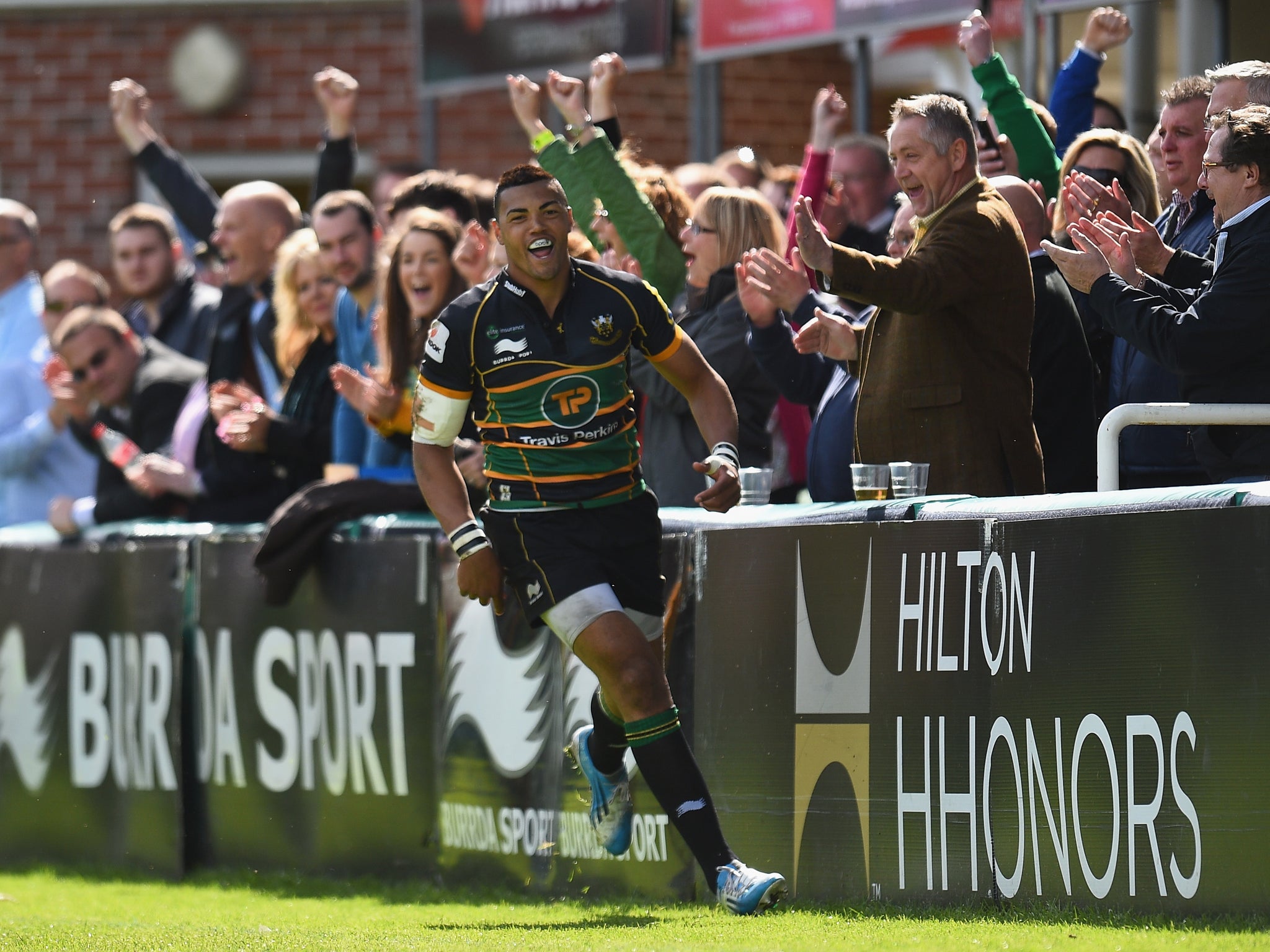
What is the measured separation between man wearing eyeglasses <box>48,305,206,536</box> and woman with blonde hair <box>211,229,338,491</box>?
0.72m

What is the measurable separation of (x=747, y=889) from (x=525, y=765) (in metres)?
2.08

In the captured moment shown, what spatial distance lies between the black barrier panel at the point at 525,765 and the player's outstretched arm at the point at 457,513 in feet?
2.79

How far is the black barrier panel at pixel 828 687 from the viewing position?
630cm

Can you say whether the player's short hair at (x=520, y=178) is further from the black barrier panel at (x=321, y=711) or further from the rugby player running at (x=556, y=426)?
the black barrier panel at (x=321, y=711)

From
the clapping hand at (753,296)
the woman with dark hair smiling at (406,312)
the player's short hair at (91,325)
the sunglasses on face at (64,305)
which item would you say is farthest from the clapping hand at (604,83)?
the sunglasses on face at (64,305)

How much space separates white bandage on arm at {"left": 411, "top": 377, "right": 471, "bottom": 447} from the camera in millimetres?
6820

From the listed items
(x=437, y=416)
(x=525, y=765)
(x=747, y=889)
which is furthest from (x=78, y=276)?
(x=747, y=889)

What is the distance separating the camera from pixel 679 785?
634cm

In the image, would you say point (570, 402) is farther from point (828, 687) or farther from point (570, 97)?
point (570, 97)

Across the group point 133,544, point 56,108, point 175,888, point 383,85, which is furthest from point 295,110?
point 175,888

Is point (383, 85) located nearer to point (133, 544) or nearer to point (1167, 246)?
point (133, 544)

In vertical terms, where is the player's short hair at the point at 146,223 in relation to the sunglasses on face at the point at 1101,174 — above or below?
above

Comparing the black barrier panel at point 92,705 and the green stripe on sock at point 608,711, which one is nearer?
the green stripe on sock at point 608,711

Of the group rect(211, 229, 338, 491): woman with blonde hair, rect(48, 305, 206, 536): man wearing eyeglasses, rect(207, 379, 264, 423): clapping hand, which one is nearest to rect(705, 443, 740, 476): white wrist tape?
rect(211, 229, 338, 491): woman with blonde hair
